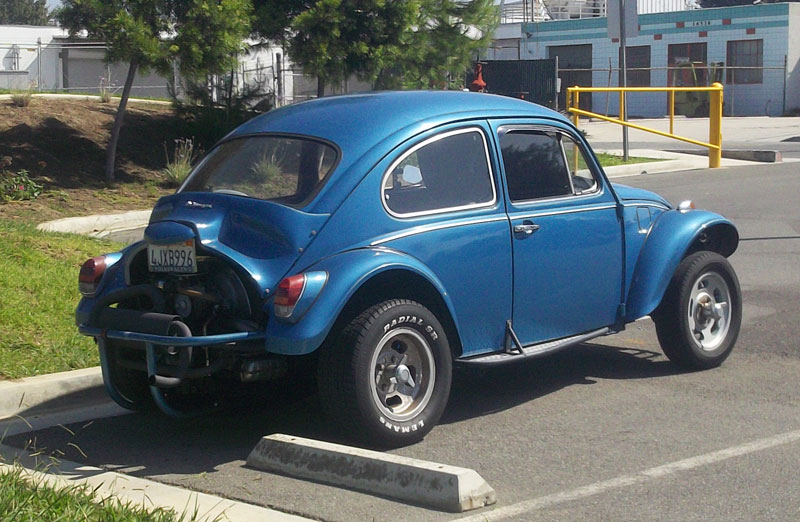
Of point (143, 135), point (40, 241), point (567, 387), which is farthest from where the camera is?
point (143, 135)

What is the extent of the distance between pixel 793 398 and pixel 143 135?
44.9 feet

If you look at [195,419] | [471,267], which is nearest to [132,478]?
[195,419]

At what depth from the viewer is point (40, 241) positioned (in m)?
9.62

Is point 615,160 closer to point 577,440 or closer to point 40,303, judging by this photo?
point 40,303

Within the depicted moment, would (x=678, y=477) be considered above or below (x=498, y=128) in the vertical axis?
below

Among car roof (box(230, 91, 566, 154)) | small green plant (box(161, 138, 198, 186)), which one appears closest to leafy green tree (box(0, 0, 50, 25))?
small green plant (box(161, 138, 198, 186))

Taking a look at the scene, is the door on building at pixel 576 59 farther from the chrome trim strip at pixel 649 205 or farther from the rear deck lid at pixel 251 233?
the rear deck lid at pixel 251 233

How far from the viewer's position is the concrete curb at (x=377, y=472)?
180 inches

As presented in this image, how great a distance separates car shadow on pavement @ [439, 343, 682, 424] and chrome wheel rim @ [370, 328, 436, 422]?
1.62ft

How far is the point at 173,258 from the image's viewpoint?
5480 millimetres

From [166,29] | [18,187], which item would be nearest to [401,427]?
[18,187]

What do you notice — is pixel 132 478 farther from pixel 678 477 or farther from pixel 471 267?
pixel 678 477

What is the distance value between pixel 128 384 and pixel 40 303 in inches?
90.0

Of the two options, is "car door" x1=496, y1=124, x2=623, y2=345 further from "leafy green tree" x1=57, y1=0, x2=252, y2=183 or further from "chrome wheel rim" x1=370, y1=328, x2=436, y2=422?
"leafy green tree" x1=57, y1=0, x2=252, y2=183
